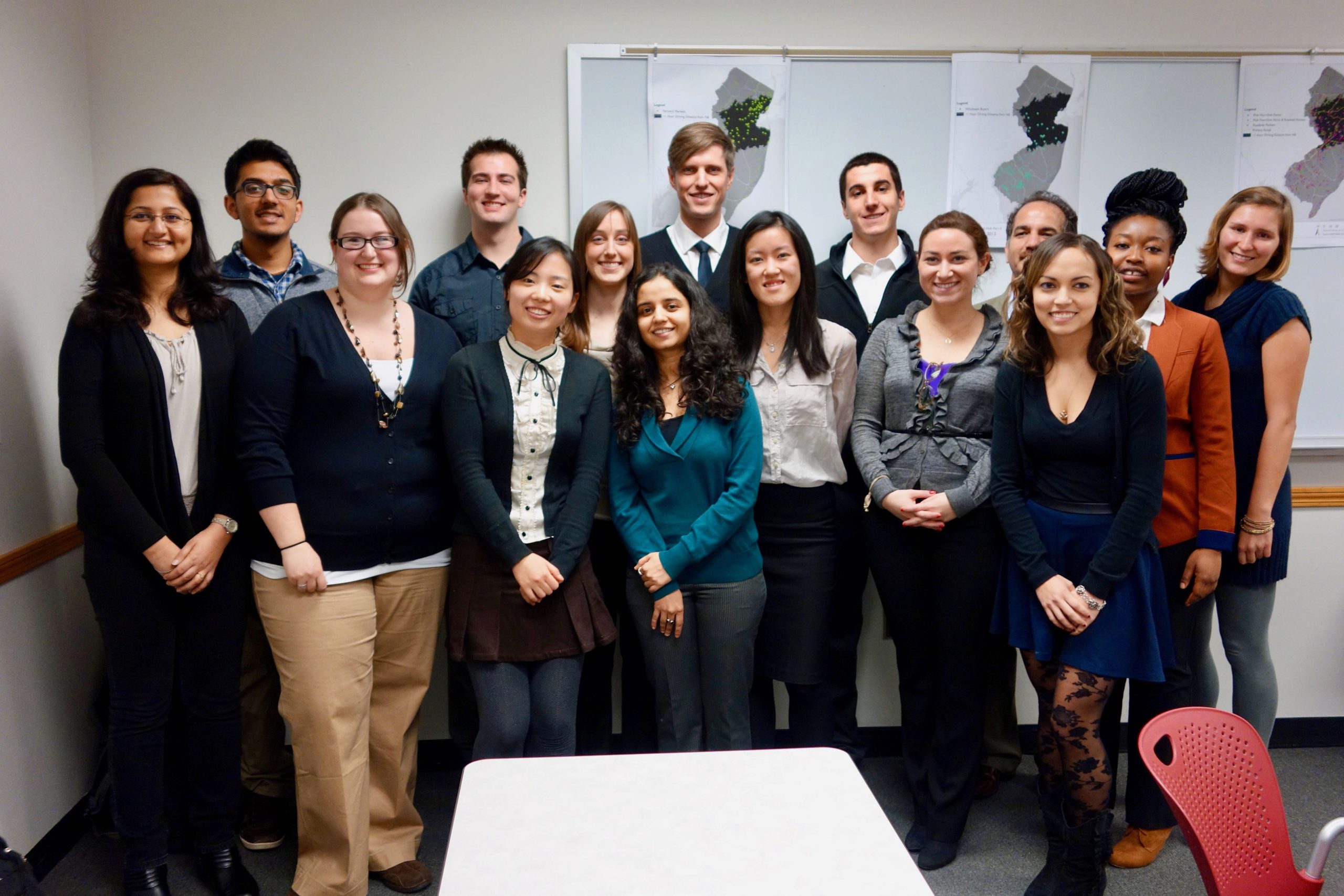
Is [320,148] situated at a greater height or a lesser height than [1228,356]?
greater

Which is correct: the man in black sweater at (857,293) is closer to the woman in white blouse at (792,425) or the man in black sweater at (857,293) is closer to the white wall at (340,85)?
the woman in white blouse at (792,425)

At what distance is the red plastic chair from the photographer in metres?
1.31

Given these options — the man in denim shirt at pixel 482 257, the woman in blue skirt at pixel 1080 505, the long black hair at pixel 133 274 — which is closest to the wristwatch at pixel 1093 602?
the woman in blue skirt at pixel 1080 505

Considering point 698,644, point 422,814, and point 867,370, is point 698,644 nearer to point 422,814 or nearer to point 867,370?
point 867,370

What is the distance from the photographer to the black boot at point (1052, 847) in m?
2.15

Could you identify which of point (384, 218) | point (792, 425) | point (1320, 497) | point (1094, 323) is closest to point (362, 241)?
point (384, 218)

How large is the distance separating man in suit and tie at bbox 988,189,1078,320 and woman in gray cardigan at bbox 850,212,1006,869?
288mm

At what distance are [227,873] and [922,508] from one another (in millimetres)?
2058

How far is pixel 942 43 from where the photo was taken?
9.42ft

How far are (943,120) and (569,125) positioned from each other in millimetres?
1276

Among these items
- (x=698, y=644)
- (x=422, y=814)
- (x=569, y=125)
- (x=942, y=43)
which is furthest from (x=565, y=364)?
(x=942, y=43)

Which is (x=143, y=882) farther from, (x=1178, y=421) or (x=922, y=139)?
(x=922, y=139)

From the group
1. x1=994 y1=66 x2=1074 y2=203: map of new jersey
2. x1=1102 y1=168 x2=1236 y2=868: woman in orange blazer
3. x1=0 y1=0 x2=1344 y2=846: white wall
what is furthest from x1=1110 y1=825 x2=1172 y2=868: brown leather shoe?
x1=0 y1=0 x2=1344 y2=846: white wall

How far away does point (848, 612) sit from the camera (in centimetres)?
272
